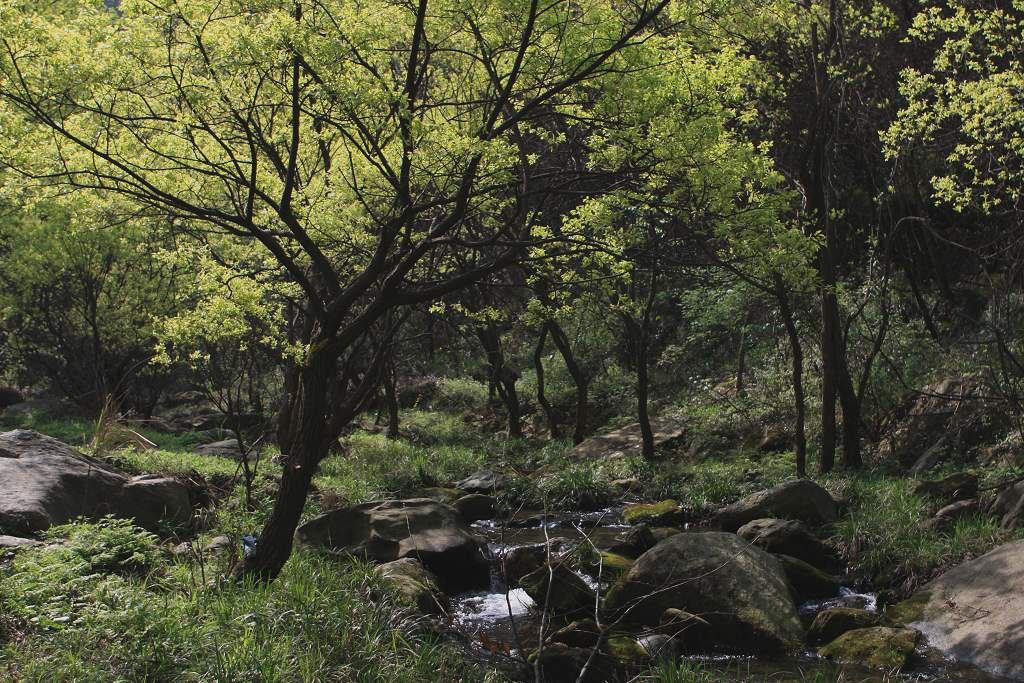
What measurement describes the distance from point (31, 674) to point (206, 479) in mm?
7867

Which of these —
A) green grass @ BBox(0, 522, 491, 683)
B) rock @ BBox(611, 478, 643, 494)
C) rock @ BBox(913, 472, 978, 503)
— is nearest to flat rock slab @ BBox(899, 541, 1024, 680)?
rock @ BBox(913, 472, 978, 503)

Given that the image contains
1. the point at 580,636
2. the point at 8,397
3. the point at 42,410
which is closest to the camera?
the point at 580,636

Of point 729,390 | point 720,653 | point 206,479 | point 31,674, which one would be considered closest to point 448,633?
point 720,653

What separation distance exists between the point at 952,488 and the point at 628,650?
5.55 meters

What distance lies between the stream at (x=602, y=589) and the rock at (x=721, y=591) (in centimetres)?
23

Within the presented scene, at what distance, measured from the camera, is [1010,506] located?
8945 millimetres

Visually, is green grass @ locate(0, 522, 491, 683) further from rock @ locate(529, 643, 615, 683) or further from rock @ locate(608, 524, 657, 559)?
rock @ locate(608, 524, 657, 559)

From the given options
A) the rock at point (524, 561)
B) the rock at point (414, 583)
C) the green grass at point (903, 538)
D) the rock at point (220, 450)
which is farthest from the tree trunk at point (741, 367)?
the rock at point (414, 583)

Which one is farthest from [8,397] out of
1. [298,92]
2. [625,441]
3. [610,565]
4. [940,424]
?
[940,424]

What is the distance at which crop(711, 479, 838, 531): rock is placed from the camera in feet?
35.7

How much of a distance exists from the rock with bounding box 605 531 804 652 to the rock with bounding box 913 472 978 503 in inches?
113

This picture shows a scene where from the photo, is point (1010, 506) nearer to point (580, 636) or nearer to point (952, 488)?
point (952, 488)

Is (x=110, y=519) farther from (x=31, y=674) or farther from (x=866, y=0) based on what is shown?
(x=866, y=0)

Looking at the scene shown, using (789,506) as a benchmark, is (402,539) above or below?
below
